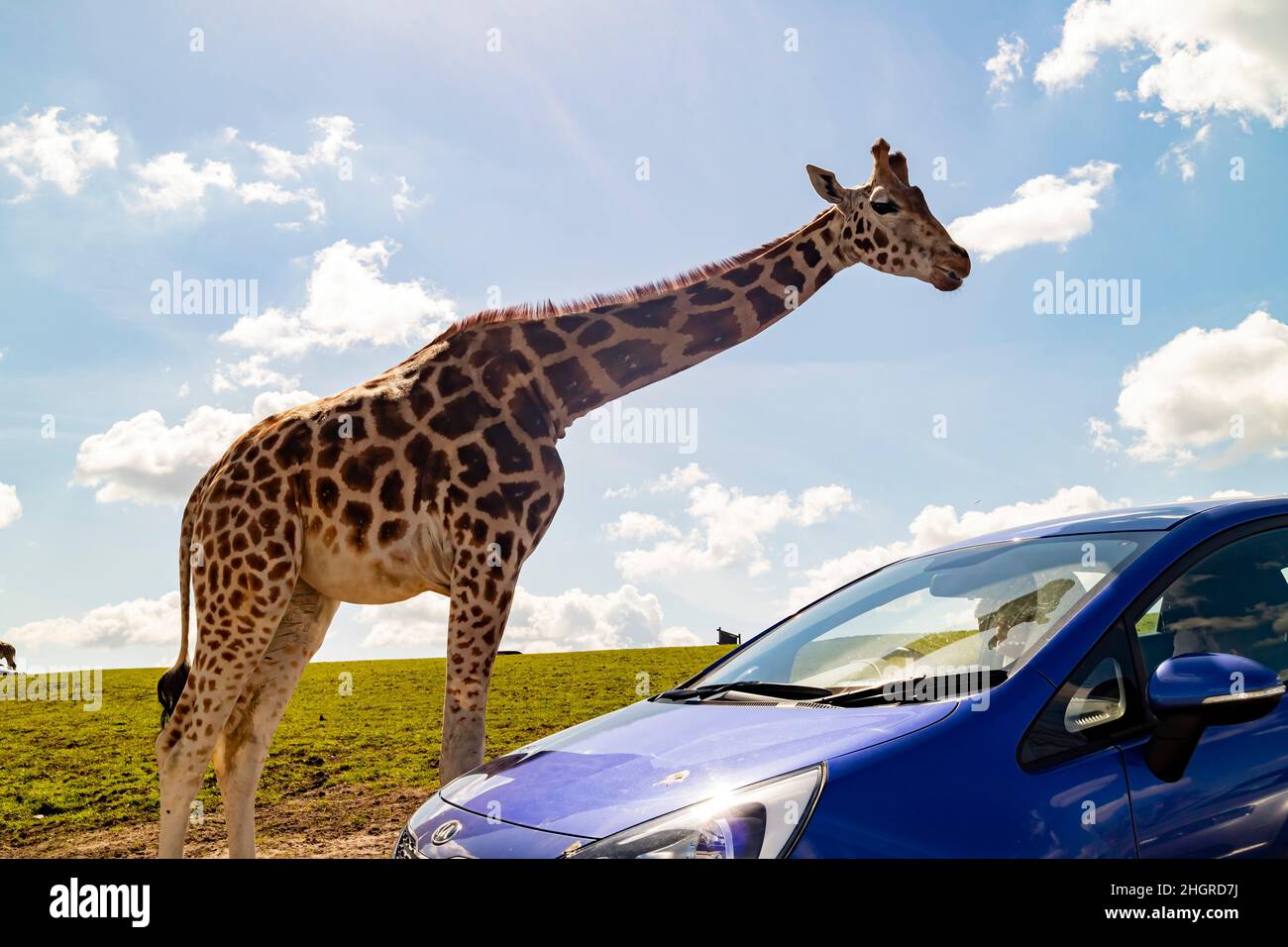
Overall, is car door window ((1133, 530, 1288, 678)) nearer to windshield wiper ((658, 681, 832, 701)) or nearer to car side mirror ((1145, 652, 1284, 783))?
car side mirror ((1145, 652, 1284, 783))

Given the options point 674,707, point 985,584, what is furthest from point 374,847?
point 985,584

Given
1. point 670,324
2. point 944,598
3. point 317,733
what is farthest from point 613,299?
point 317,733

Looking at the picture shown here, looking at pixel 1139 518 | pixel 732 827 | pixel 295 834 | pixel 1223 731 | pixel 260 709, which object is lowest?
pixel 295 834

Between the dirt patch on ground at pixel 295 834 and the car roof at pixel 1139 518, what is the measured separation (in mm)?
5194

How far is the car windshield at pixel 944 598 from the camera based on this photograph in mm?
3092

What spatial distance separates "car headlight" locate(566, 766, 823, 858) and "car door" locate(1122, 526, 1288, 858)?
90cm

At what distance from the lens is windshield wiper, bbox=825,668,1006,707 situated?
2.66m

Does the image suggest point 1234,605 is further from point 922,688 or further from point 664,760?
point 664,760

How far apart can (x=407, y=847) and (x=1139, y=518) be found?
2.55m

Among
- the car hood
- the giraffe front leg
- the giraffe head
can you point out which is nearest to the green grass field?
the giraffe front leg

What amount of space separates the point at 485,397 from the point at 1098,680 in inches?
170

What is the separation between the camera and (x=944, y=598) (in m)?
3.63
